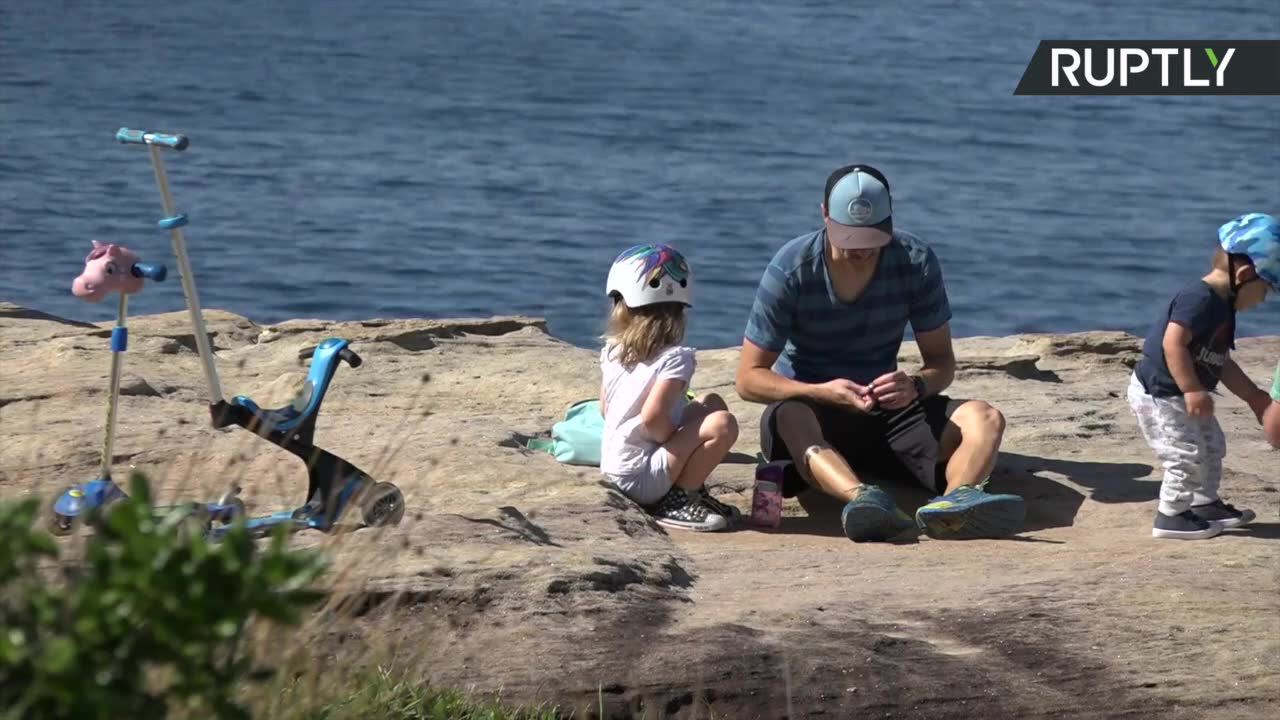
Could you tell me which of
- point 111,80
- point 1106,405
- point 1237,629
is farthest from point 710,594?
point 111,80

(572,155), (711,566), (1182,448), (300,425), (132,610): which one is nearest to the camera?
(132,610)

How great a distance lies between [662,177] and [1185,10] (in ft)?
49.3

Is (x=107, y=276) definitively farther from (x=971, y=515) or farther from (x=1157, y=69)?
(x=1157, y=69)

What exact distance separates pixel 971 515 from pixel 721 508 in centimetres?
88

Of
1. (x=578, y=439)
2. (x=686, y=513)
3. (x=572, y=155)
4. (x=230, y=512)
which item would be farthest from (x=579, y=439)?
(x=572, y=155)

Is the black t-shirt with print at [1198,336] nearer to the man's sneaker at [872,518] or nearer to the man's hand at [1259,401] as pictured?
the man's hand at [1259,401]

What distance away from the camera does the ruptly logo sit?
85.0 ft

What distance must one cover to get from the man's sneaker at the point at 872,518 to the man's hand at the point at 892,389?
1.07 feet

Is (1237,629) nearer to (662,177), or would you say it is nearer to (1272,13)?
(662,177)

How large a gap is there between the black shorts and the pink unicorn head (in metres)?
2.40

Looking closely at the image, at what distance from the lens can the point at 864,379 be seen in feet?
23.0

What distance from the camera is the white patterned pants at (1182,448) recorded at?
632 centimetres

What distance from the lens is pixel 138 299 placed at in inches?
578

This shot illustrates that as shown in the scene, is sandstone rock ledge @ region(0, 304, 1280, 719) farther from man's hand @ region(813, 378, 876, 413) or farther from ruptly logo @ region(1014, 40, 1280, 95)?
ruptly logo @ region(1014, 40, 1280, 95)
